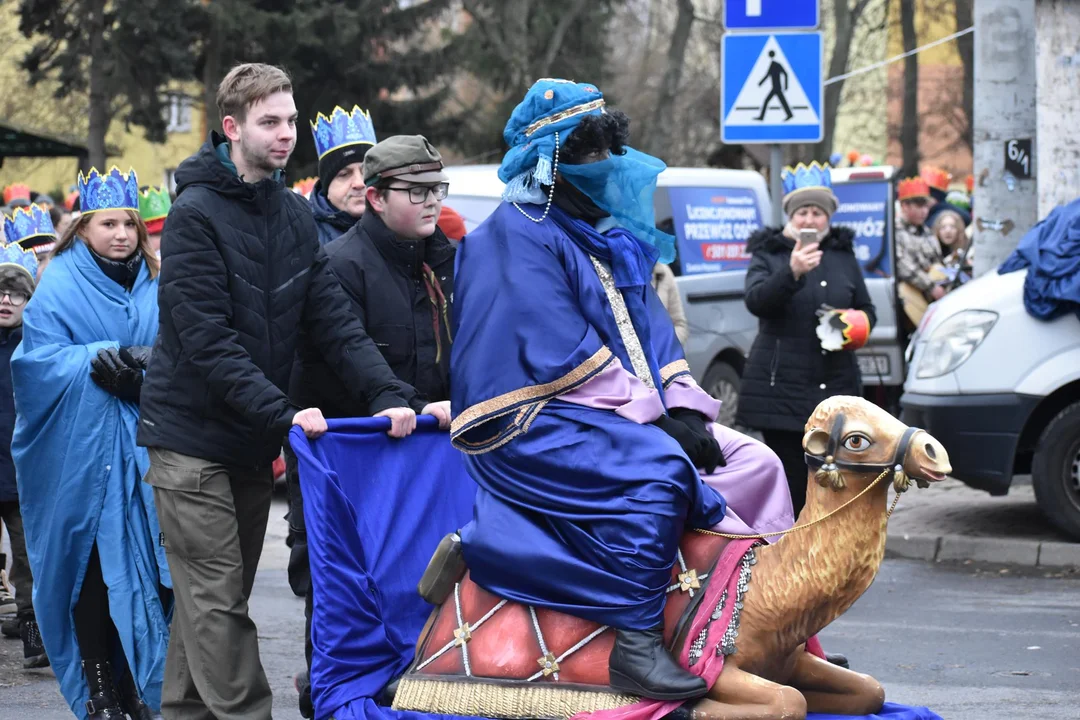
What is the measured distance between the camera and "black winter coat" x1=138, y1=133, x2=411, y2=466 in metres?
5.01

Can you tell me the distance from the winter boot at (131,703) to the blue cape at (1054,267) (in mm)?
5250

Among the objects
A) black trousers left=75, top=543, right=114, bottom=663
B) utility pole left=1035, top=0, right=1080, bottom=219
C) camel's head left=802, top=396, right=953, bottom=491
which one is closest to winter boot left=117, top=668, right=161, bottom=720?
black trousers left=75, top=543, right=114, bottom=663

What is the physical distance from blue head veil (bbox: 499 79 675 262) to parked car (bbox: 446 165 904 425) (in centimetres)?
714

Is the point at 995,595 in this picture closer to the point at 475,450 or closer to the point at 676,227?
the point at 475,450

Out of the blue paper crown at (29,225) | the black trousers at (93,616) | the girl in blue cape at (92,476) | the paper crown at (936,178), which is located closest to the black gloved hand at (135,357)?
the girl in blue cape at (92,476)

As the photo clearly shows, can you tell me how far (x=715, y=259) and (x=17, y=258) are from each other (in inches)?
275

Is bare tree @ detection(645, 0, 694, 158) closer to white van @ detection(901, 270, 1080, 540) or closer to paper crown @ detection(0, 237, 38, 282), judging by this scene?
white van @ detection(901, 270, 1080, 540)

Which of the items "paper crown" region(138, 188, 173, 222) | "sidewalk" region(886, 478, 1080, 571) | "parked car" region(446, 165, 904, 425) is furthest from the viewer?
"parked car" region(446, 165, 904, 425)

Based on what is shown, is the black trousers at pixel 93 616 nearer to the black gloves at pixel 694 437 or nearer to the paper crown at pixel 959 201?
the black gloves at pixel 694 437

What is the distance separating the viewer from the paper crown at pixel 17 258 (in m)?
7.71

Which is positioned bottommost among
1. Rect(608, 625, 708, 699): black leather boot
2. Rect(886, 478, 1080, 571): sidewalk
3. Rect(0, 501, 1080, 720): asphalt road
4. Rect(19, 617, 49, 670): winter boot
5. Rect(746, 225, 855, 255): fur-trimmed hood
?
Rect(886, 478, 1080, 571): sidewalk

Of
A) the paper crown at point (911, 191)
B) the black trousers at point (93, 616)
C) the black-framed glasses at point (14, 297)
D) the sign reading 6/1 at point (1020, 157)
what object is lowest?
the black trousers at point (93, 616)

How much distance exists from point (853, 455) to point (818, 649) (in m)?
0.81

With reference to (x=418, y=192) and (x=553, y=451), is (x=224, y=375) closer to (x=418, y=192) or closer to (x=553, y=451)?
(x=553, y=451)
